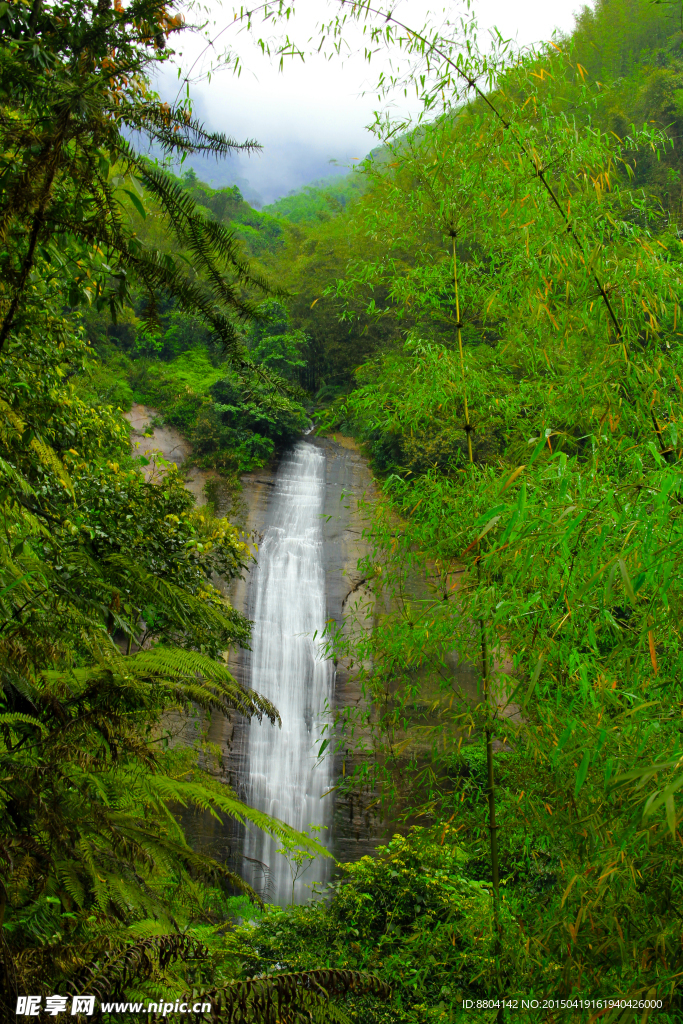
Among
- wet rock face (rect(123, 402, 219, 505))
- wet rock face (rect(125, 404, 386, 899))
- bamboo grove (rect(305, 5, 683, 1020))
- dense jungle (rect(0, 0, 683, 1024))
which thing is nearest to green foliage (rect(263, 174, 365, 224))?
wet rock face (rect(123, 402, 219, 505))

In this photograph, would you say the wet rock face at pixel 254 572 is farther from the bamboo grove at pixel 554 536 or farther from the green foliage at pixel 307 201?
the green foliage at pixel 307 201

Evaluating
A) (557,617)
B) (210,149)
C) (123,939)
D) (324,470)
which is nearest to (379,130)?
(210,149)

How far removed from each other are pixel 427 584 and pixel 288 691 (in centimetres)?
A: 558

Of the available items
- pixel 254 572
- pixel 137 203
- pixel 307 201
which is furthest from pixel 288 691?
pixel 307 201

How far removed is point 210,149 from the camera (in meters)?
1.51

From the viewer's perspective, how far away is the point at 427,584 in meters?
2.75

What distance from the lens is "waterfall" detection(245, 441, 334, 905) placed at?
23.1ft

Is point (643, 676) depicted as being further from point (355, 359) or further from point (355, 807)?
point (355, 359)

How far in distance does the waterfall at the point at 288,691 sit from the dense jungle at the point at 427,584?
9.94 ft

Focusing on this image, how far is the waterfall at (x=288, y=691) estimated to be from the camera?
7.05 meters

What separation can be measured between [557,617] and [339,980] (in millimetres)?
1104

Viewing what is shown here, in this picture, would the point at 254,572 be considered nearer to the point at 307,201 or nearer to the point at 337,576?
the point at 337,576

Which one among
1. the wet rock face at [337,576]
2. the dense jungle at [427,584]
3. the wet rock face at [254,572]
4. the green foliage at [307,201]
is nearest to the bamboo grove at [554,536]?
the dense jungle at [427,584]

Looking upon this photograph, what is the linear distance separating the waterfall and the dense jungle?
3.03 metres
